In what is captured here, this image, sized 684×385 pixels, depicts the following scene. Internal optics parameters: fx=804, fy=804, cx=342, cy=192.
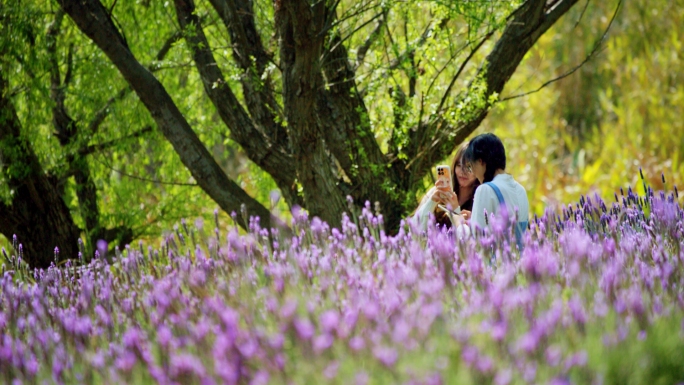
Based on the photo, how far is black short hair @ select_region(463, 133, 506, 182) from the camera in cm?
458

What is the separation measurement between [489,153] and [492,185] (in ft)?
1.29

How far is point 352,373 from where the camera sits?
6.68 feet

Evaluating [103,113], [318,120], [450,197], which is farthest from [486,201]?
[103,113]

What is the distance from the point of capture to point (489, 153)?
4.58m

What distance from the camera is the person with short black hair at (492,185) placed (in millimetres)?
4199

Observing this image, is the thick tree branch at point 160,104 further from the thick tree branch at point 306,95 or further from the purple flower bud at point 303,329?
the purple flower bud at point 303,329

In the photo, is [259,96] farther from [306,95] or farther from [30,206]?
[30,206]

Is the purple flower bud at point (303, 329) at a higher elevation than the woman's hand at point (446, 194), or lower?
lower

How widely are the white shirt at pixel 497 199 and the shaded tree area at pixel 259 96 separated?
1159 millimetres

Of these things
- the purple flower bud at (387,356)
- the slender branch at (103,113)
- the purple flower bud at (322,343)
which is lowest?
the purple flower bud at (387,356)

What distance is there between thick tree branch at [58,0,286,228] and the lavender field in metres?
2.09

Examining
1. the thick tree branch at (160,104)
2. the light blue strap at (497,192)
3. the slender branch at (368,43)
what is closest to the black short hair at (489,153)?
the light blue strap at (497,192)

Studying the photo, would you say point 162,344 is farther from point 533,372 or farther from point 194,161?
point 194,161

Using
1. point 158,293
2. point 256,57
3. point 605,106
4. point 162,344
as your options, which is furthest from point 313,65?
point 605,106
